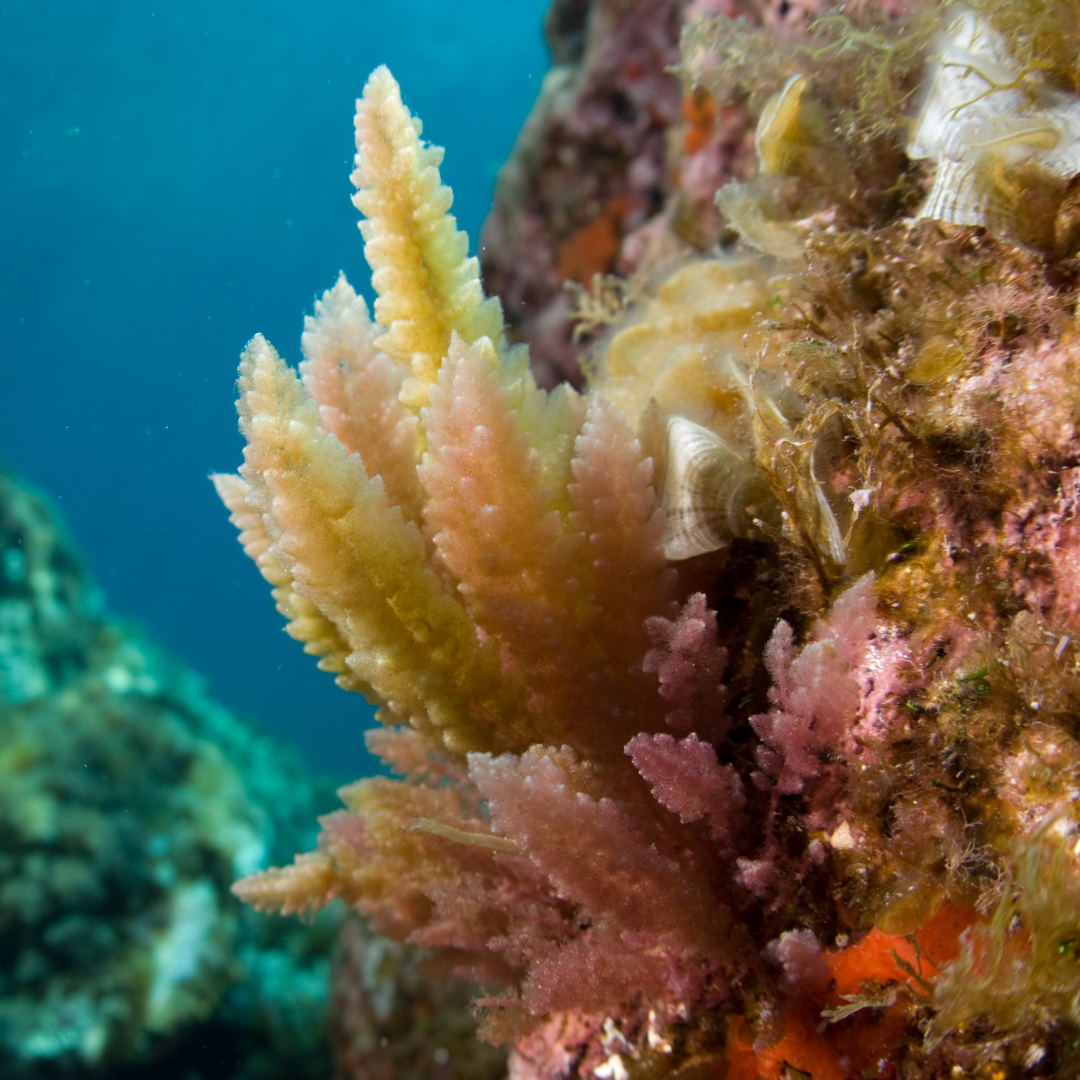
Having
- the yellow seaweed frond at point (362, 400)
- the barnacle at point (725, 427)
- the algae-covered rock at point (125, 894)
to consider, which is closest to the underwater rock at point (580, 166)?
the barnacle at point (725, 427)

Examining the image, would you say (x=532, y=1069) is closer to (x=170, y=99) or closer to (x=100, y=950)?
(x=100, y=950)

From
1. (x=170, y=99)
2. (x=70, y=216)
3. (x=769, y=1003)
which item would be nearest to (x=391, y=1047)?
(x=769, y=1003)

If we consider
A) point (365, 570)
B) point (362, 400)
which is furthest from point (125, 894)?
point (365, 570)

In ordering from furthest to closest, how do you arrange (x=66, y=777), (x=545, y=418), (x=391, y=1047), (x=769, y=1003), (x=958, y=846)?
(x=66, y=777)
(x=391, y=1047)
(x=545, y=418)
(x=769, y=1003)
(x=958, y=846)

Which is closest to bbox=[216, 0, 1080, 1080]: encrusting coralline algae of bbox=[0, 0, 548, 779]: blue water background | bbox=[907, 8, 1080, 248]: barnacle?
bbox=[907, 8, 1080, 248]: barnacle

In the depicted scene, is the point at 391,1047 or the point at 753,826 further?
the point at 391,1047

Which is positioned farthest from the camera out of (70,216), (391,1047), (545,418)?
(70,216)
